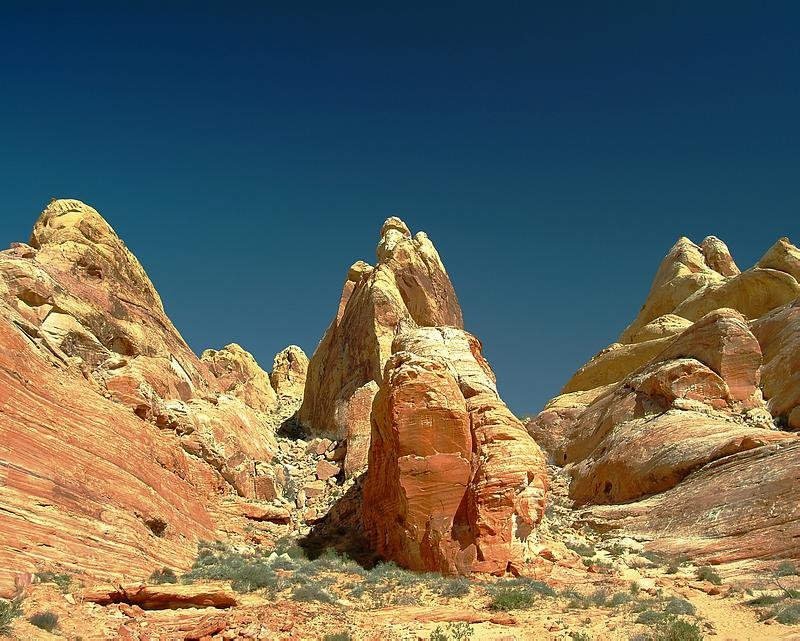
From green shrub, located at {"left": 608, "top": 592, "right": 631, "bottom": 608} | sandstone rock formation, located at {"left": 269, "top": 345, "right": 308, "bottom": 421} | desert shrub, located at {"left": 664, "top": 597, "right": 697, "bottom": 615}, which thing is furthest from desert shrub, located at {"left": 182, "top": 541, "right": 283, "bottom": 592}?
sandstone rock formation, located at {"left": 269, "top": 345, "right": 308, "bottom": 421}

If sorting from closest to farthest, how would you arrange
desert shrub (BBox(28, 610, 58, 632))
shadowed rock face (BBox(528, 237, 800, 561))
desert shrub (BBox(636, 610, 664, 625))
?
desert shrub (BBox(28, 610, 58, 632)) < desert shrub (BBox(636, 610, 664, 625)) < shadowed rock face (BBox(528, 237, 800, 561))

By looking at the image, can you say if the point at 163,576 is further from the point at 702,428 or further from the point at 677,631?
the point at 702,428

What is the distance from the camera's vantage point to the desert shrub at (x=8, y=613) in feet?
34.0

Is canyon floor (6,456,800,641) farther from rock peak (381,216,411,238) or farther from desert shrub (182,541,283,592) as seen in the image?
rock peak (381,216,411,238)

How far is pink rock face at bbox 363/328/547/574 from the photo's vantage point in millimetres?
20062

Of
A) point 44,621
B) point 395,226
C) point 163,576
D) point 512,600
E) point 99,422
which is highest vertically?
point 395,226

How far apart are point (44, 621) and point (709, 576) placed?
692 inches

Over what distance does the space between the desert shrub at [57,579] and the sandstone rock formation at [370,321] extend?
72.0ft

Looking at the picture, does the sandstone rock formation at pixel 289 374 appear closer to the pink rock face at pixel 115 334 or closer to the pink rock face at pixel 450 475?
the pink rock face at pixel 115 334

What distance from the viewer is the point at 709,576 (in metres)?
18.8

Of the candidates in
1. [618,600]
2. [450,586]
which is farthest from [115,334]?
[618,600]

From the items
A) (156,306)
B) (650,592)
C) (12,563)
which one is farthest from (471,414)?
(156,306)

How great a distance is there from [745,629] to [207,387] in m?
31.7

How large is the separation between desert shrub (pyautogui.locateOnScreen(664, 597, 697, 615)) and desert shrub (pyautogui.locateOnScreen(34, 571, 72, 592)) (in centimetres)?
1371
